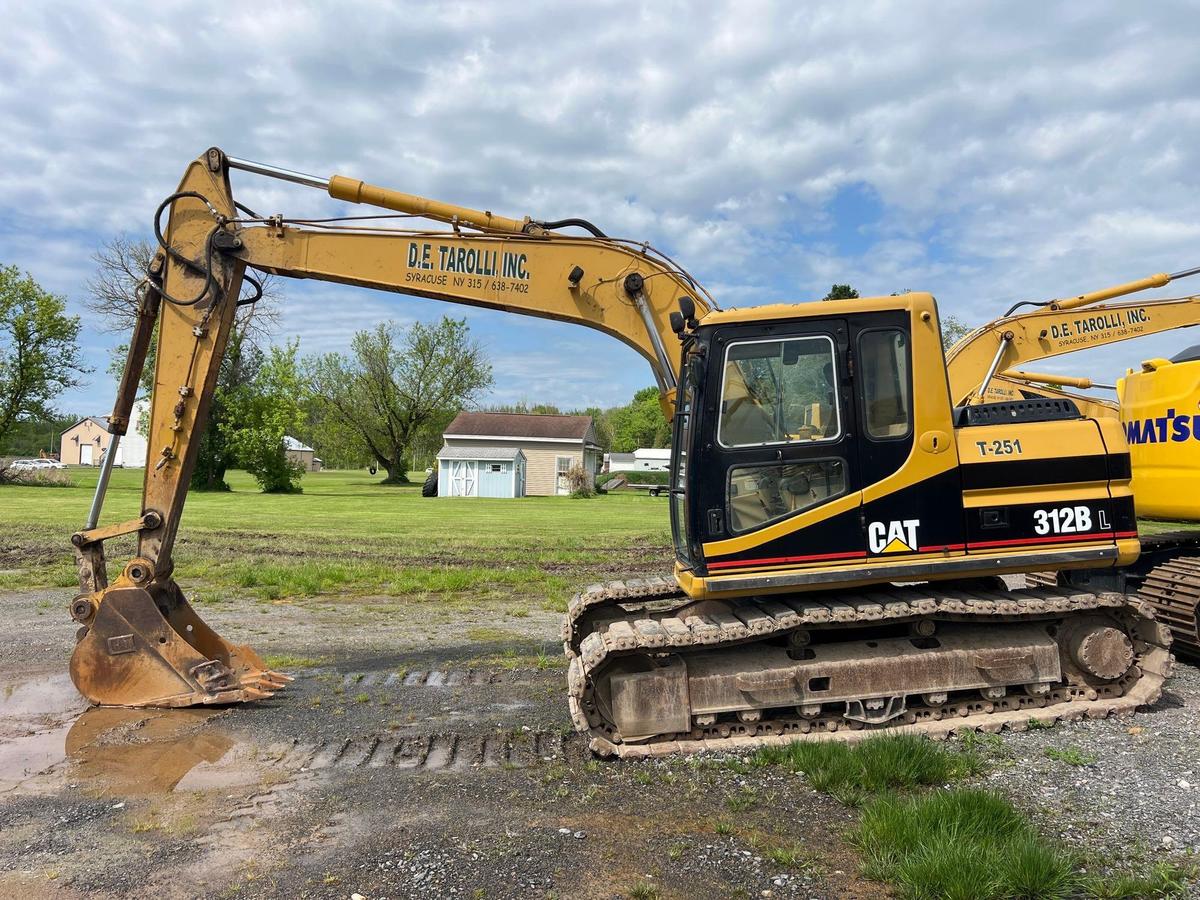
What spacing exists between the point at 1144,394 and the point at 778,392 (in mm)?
4862

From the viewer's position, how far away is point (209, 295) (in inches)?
280

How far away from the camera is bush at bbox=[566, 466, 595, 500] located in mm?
48750

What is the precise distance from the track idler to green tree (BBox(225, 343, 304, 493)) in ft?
136

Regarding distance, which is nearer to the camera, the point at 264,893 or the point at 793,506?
the point at 264,893

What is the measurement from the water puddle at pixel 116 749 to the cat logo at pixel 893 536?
452 centimetres

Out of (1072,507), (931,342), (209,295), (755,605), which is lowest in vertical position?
(755,605)

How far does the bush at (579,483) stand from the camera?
1919 inches

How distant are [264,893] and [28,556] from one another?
15758 millimetres

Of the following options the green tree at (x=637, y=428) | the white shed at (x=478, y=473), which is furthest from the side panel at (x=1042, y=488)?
the green tree at (x=637, y=428)

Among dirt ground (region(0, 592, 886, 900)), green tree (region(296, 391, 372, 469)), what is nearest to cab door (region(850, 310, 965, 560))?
dirt ground (region(0, 592, 886, 900))

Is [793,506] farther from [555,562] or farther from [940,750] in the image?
[555,562]

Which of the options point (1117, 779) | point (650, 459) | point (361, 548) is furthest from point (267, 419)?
point (1117, 779)

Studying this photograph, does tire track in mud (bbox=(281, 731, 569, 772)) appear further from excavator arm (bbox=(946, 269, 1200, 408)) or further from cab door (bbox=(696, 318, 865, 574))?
excavator arm (bbox=(946, 269, 1200, 408))

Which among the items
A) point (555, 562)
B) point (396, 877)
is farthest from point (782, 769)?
point (555, 562)
